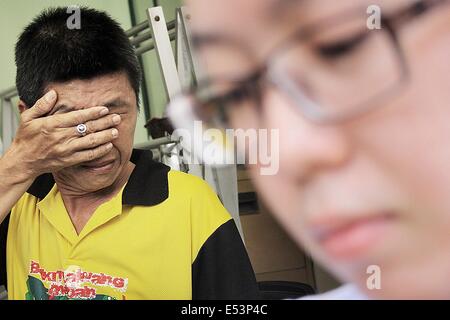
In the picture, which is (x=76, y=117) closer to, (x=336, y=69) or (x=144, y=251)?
(x=144, y=251)

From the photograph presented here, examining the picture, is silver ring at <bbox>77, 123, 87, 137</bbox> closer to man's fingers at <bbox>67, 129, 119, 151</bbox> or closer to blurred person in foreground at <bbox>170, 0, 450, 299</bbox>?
man's fingers at <bbox>67, 129, 119, 151</bbox>

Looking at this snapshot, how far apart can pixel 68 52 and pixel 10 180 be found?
243 millimetres

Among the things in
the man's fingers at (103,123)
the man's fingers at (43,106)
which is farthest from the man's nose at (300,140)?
the man's fingers at (43,106)

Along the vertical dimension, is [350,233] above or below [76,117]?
below

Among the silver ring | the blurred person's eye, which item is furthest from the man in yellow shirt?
the blurred person's eye

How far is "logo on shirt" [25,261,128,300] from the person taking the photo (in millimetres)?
937

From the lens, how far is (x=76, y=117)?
869 millimetres

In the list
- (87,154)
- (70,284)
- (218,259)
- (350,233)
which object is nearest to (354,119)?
(350,233)

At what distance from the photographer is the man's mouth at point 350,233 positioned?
→ 82 centimetres

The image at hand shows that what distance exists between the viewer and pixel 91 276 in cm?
94

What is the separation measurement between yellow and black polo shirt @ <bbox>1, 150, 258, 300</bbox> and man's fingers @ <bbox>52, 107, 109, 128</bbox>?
16cm

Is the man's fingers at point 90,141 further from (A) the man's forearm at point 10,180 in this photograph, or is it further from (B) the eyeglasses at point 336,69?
(B) the eyeglasses at point 336,69

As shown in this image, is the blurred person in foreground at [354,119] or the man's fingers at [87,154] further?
the man's fingers at [87,154]
